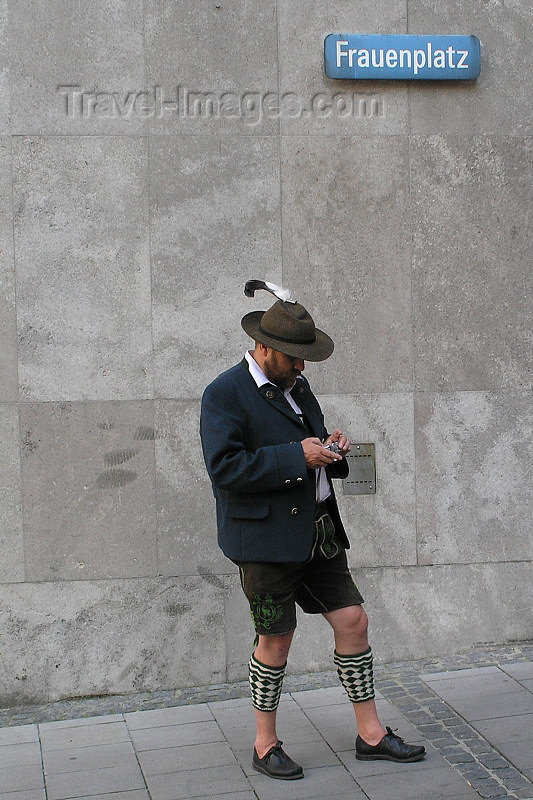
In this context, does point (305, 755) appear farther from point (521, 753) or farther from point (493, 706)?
point (493, 706)

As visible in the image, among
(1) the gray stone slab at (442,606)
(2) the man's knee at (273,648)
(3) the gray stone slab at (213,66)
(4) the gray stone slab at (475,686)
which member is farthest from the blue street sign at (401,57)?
(4) the gray stone slab at (475,686)

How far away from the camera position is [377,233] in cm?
542

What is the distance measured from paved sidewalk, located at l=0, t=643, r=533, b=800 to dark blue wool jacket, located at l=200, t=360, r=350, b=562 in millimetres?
950

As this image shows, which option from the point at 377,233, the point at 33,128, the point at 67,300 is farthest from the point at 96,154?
the point at 377,233

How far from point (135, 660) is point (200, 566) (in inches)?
23.7

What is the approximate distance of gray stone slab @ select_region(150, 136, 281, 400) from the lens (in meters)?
5.25

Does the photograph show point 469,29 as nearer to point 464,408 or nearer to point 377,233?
point 377,233

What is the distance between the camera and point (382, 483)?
5.48 meters

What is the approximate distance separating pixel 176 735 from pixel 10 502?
4.89 feet

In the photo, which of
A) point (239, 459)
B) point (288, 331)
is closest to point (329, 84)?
point (288, 331)

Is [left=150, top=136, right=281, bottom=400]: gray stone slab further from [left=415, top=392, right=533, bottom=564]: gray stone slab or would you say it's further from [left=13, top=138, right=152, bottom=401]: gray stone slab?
[left=415, top=392, right=533, bottom=564]: gray stone slab

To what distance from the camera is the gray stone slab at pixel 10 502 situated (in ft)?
17.0

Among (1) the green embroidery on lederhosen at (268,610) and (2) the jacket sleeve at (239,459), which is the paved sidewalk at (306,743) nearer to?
(1) the green embroidery on lederhosen at (268,610)

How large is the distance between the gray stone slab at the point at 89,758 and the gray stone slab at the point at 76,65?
10.0 feet
